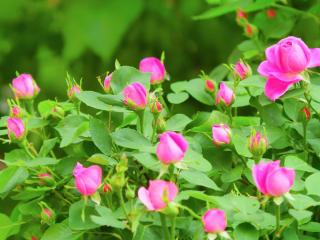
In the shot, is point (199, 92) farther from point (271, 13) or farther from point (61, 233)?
point (271, 13)

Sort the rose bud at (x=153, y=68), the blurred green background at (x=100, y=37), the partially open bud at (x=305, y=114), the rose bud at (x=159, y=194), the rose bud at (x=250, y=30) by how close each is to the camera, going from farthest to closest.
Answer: the blurred green background at (x=100, y=37), the rose bud at (x=250, y=30), the rose bud at (x=153, y=68), the partially open bud at (x=305, y=114), the rose bud at (x=159, y=194)

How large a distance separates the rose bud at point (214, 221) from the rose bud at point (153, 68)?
360 mm

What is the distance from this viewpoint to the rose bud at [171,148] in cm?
80

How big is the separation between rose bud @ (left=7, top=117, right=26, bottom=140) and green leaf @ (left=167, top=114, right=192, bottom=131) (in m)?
0.20

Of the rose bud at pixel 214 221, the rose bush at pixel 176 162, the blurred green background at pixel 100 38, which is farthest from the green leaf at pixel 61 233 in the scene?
the blurred green background at pixel 100 38

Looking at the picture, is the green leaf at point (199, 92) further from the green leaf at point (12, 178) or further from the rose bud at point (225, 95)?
the green leaf at point (12, 178)

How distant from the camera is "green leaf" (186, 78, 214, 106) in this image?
1142 millimetres

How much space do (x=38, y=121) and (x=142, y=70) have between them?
17cm

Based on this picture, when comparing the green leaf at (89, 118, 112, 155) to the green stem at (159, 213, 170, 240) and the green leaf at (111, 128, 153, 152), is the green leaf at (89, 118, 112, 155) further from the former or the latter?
the green stem at (159, 213, 170, 240)

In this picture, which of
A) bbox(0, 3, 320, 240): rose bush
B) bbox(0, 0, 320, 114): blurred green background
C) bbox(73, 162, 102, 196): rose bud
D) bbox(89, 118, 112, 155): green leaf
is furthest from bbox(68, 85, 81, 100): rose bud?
bbox(0, 0, 320, 114): blurred green background

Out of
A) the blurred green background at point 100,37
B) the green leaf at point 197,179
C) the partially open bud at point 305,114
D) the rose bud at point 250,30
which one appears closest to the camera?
the green leaf at point 197,179

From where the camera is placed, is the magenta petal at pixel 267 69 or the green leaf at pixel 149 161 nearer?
the green leaf at pixel 149 161

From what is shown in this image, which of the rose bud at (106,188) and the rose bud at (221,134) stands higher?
the rose bud at (221,134)

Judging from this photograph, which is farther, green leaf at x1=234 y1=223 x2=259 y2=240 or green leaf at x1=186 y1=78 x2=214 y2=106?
green leaf at x1=186 y1=78 x2=214 y2=106
